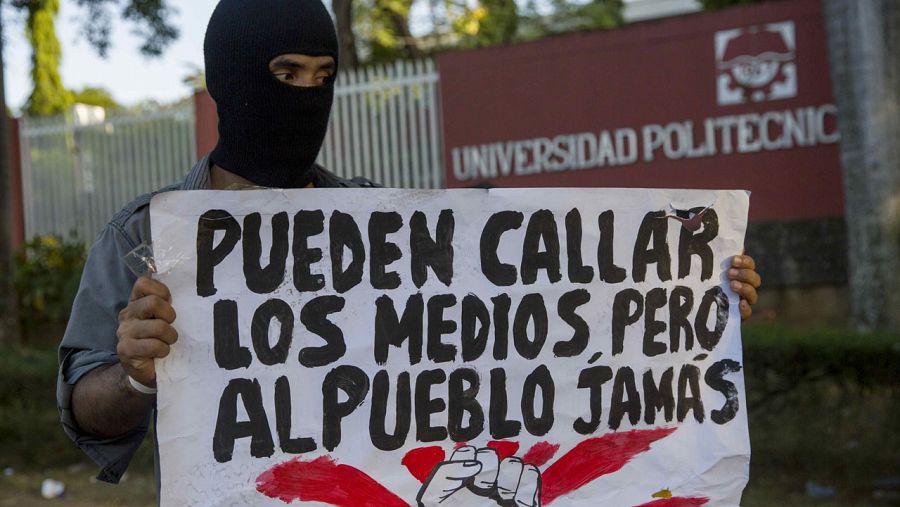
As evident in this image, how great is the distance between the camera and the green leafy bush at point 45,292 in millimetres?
10438

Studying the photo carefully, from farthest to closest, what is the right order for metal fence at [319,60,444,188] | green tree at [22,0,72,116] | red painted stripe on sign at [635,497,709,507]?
green tree at [22,0,72,116] < metal fence at [319,60,444,188] < red painted stripe on sign at [635,497,709,507]

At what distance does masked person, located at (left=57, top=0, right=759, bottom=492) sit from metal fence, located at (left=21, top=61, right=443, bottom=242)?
8.75 m

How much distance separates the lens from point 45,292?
34.7 feet

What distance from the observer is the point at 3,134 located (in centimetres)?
816

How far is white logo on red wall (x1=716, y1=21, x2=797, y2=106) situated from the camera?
368 inches

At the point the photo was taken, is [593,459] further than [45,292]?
No

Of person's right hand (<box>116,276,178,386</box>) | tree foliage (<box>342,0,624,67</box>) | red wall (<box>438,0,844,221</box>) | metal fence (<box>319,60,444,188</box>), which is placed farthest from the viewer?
tree foliage (<box>342,0,624,67</box>)

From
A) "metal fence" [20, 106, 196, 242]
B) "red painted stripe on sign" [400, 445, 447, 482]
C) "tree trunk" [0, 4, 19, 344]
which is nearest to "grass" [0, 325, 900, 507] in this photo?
"tree trunk" [0, 4, 19, 344]

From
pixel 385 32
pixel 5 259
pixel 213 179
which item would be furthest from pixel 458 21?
pixel 213 179

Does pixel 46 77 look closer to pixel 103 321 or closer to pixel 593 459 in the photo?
pixel 103 321

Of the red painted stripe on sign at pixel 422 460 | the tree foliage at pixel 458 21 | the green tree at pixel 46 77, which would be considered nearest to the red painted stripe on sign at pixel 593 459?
the red painted stripe on sign at pixel 422 460

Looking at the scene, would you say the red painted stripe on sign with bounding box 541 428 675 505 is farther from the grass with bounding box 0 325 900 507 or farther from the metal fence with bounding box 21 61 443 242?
the metal fence with bounding box 21 61 443 242

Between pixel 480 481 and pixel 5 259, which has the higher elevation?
pixel 5 259

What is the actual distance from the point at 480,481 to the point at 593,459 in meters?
0.24
